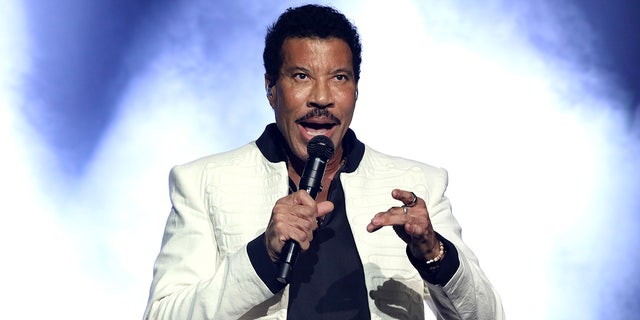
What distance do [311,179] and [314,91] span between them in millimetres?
413

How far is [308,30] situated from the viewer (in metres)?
2.49

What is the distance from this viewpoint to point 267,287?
6.78 ft

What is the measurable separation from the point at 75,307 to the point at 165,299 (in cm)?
132

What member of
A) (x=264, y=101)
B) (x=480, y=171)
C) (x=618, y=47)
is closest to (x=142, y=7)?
(x=264, y=101)

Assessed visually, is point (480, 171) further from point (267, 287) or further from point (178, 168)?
point (267, 287)

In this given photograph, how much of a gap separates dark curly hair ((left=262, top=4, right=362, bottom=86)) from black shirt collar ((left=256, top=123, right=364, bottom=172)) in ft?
0.42

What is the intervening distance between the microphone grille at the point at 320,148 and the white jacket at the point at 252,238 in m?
0.24

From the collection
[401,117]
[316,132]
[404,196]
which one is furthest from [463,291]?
[401,117]

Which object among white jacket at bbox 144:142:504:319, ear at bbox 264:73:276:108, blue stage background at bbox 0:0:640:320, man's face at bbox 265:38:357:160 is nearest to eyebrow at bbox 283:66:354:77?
man's face at bbox 265:38:357:160

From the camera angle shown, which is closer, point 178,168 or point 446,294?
point 446,294

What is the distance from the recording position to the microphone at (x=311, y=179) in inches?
76.5

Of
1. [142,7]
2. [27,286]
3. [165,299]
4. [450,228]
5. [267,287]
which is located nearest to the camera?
[267,287]

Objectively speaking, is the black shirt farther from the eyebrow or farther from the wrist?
the eyebrow

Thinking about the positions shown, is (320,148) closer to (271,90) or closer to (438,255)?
(438,255)
